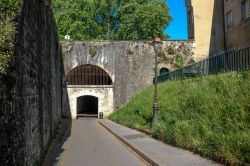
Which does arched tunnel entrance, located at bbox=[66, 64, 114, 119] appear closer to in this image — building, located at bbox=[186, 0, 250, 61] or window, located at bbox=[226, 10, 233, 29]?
building, located at bbox=[186, 0, 250, 61]

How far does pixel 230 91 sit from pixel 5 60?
867 centimetres

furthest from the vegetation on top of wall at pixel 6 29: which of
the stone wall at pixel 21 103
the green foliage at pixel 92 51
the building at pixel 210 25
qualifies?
the green foliage at pixel 92 51

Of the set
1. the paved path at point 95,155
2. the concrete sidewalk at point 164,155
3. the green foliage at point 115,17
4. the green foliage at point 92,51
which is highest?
the green foliage at point 115,17

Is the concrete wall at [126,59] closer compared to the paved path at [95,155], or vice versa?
the paved path at [95,155]

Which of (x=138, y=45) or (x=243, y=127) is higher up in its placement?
(x=138, y=45)

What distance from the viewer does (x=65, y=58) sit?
39406mm

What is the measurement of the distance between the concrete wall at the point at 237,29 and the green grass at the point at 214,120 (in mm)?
11406

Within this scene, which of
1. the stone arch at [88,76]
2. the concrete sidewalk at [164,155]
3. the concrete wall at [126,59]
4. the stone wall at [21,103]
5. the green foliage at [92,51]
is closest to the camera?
the stone wall at [21,103]

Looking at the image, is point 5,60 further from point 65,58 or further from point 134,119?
point 65,58

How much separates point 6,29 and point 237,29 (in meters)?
27.0

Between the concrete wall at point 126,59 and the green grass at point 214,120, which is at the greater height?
the concrete wall at point 126,59

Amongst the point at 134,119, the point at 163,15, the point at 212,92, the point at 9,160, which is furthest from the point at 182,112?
the point at 163,15

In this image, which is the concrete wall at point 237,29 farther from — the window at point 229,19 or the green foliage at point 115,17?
the green foliage at point 115,17

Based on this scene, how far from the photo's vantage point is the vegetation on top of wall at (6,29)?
21.9ft
